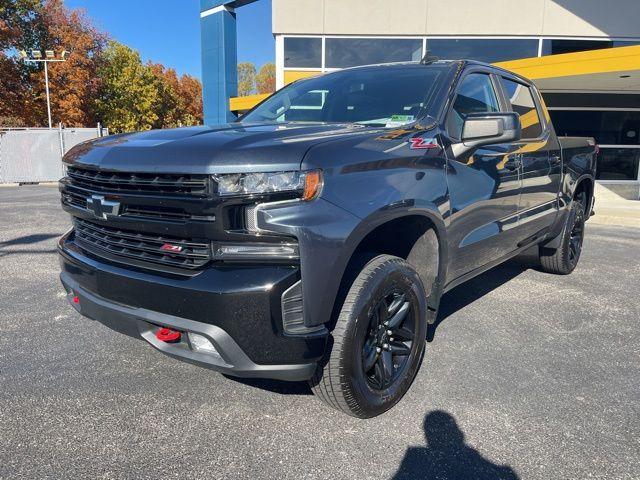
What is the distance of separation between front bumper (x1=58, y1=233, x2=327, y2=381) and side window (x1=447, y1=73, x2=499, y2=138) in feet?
5.36

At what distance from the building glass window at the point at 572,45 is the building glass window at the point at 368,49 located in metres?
3.48

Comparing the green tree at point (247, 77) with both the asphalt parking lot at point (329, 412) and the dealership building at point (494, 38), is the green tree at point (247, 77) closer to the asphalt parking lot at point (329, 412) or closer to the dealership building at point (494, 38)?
the dealership building at point (494, 38)

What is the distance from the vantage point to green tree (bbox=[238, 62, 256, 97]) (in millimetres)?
87506

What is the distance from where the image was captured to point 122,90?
42.6 m

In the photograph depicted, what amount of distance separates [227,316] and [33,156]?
697 inches

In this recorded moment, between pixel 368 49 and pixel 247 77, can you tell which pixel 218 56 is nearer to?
pixel 368 49

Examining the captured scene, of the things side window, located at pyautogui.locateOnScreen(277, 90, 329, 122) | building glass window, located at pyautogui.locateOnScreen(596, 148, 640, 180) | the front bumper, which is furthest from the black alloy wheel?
building glass window, located at pyautogui.locateOnScreen(596, 148, 640, 180)

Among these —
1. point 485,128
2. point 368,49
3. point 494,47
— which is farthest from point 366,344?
point 494,47

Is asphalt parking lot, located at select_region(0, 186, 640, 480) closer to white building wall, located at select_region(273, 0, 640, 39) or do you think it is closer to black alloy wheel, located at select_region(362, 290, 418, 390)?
black alloy wheel, located at select_region(362, 290, 418, 390)

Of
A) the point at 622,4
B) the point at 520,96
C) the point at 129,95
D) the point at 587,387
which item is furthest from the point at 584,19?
the point at 129,95

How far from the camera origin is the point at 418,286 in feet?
8.89

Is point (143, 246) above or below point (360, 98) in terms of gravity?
below

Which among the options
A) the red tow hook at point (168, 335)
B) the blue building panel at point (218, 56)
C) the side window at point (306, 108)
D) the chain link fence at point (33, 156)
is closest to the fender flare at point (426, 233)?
the red tow hook at point (168, 335)

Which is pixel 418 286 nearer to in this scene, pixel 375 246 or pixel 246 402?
pixel 375 246
